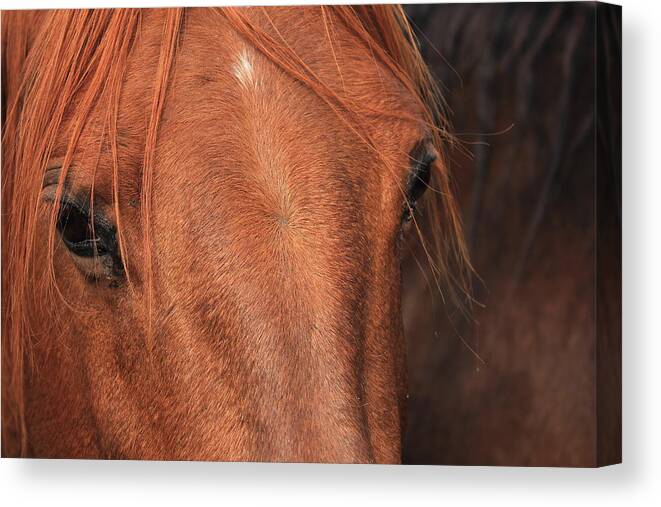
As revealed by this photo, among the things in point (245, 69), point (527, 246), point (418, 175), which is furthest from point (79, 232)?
point (527, 246)

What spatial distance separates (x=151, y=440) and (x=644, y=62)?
4.03 feet

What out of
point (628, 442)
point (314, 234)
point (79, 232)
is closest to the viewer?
point (314, 234)

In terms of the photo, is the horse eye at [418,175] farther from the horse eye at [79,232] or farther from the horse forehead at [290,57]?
the horse eye at [79,232]

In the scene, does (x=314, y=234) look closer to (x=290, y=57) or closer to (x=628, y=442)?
(x=290, y=57)

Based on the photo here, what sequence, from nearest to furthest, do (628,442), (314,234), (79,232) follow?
(314,234) < (79,232) < (628,442)

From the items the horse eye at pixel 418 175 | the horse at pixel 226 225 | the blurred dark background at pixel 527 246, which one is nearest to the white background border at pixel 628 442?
the blurred dark background at pixel 527 246

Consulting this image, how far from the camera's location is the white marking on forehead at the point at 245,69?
1.99 metres

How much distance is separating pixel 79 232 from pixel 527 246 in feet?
2.91

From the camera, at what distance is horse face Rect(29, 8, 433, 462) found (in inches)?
73.9

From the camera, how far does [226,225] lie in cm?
192

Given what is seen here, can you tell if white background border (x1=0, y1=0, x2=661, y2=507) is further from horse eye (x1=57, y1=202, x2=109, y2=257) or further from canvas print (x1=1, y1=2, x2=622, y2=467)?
horse eye (x1=57, y1=202, x2=109, y2=257)

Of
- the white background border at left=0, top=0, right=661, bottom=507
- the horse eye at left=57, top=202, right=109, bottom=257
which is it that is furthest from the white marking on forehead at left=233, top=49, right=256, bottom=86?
the horse eye at left=57, top=202, right=109, bottom=257

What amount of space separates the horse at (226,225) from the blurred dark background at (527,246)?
60 millimetres

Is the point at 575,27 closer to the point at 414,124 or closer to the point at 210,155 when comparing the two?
the point at 414,124
